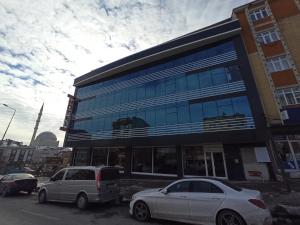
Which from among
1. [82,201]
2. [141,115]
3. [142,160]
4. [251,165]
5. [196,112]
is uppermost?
[141,115]

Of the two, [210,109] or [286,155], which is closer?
[286,155]

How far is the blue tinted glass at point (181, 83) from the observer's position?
1891 cm

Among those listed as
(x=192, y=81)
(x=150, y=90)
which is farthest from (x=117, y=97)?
(x=192, y=81)

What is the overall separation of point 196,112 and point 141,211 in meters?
12.0

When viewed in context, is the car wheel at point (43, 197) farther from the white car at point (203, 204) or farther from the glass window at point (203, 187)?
the glass window at point (203, 187)

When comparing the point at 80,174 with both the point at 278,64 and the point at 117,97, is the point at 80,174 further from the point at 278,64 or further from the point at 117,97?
Answer: the point at 278,64

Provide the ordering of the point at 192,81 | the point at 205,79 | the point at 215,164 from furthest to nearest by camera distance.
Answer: the point at 192,81, the point at 205,79, the point at 215,164

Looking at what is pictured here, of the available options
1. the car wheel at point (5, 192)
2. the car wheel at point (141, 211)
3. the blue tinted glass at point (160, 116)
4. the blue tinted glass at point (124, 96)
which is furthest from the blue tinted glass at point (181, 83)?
the car wheel at point (5, 192)

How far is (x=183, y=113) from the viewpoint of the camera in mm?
17969

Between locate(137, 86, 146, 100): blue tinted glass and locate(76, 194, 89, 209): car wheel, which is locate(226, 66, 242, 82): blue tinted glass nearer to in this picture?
locate(137, 86, 146, 100): blue tinted glass

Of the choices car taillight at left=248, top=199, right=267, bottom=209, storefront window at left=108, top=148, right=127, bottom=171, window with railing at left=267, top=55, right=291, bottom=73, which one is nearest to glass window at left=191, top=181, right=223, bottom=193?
car taillight at left=248, top=199, right=267, bottom=209

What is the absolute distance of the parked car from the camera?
28.5 ft

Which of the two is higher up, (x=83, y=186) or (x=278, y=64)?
(x=278, y=64)

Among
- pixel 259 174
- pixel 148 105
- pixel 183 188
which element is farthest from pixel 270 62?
pixel 183 188
